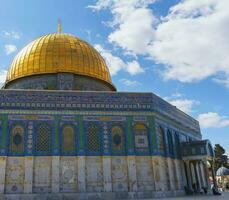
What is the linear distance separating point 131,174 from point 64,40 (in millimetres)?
9343

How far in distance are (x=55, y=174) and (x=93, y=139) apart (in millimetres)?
2445

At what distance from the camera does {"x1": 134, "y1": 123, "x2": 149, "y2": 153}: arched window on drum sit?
15555 millimetres

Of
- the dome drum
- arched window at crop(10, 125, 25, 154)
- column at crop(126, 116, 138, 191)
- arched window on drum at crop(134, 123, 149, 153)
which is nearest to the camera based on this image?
arched window at crop(10, 125, 25, 154)

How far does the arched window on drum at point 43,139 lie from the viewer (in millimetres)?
14628

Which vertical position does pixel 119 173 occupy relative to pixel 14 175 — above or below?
below

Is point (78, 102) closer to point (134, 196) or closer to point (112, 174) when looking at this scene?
point (112, 174)

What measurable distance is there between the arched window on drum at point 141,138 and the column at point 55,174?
12.8 ft

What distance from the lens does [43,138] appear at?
1486 centimetres

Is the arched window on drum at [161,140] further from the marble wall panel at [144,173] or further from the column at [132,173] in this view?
the column at [132,173]

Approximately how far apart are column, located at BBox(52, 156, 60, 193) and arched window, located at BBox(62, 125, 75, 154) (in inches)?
21.9

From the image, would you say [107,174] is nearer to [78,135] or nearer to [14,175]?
[78,135]

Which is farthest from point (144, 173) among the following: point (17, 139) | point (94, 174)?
point (17, 139)

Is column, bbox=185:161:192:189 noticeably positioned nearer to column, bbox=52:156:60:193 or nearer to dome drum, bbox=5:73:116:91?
dome drum, bbox=5:73:116:91

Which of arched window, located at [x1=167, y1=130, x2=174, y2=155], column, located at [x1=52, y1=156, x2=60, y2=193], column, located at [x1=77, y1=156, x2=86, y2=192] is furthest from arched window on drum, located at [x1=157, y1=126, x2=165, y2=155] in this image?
column, located at [x1=52, y1=156, x2=60, y2=193]
